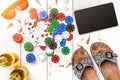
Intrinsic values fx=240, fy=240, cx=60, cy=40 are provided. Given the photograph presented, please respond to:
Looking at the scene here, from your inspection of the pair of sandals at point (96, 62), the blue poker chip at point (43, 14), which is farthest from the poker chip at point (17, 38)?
the pair of sandals at point (96, 62)

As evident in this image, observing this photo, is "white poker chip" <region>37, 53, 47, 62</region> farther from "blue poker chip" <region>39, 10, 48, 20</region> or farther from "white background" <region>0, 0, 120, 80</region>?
"blue poker chip" <region>39, 10, 48, 20</region>

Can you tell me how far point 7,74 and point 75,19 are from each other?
14.5 inches

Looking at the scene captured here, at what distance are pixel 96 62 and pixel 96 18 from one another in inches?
6.9

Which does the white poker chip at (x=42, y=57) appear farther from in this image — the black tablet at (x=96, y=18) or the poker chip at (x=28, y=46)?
the black tablet at (x=96, y=18)

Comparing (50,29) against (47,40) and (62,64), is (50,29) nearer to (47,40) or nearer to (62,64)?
(47,40)

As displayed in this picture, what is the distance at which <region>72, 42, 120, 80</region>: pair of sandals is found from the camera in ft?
3.06

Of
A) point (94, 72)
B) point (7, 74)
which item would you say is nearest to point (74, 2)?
point (94, 72)

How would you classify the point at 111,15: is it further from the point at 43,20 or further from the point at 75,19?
the point at 43,20

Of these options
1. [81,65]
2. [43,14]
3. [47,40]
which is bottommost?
[81,65]

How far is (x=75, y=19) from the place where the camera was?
0.98 m

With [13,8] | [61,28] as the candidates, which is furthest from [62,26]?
[13,8]

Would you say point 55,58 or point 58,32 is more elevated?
point 58,32

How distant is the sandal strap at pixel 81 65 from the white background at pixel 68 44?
0.02m

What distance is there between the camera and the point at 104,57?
942mm
